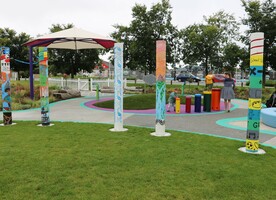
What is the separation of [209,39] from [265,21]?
6.50m

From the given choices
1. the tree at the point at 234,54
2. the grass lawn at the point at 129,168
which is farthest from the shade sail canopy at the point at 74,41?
the tree at the point at 234,54

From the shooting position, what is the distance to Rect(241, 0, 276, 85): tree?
26656 millimetres

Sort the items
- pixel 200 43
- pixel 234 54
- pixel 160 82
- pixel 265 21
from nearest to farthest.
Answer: pixel 160 82, pixel 265 21, pixel 234 54, pixel 200 43

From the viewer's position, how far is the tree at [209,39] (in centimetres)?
3170

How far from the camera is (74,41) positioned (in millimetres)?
16844

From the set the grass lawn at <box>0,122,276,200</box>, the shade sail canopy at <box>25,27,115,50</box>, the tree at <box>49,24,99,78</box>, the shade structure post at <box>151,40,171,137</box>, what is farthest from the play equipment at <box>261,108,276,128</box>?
the tree at <box>49,24,99,78</box>

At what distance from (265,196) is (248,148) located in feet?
7.52

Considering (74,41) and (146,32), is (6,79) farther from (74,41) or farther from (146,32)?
(146,32)

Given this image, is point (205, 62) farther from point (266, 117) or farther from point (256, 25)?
point (266, 117)

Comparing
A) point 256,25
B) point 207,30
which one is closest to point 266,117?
point 256,25

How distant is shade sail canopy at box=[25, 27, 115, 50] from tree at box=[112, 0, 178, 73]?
13.1 m

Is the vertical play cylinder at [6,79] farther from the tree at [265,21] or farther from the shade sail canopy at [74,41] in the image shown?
the tree at [265,21]


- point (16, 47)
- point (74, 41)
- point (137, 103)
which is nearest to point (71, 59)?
point (16, 47)

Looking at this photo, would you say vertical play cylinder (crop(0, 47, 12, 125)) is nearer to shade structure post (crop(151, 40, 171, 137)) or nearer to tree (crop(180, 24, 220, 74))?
shade structure post (crop(151, 40, 171, 137))
